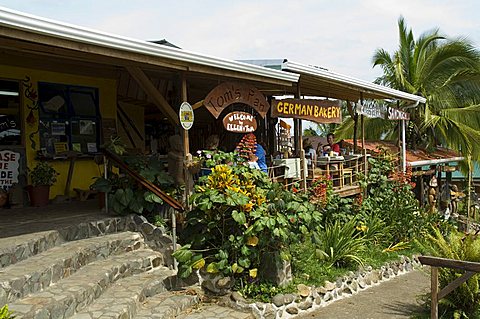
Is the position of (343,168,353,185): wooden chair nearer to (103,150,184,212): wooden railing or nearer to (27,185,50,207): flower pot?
(103,150,184,212): wooden railing

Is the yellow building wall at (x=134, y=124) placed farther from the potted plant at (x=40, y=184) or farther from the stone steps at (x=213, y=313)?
the stone steps at (x=213, y=313)

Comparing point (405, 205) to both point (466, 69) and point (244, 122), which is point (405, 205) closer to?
point (244, 122)

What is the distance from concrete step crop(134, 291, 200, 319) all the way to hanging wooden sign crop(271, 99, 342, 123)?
3788mm

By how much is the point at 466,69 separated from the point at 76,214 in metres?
15.0

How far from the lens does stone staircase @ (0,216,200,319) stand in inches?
173

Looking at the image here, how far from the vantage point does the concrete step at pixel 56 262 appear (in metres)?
4.32

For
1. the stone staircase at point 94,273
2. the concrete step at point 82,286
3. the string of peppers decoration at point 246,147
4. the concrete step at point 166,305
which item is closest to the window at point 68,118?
the stone staircase at point 94,273

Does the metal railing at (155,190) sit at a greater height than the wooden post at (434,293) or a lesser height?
greater

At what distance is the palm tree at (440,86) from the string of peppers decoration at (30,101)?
41.6ft

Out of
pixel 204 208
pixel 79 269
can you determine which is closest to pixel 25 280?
pixel 79 269

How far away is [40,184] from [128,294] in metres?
3.48

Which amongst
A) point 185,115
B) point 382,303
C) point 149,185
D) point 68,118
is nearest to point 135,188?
point 149,185

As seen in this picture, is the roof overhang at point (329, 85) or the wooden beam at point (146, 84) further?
the roof overhang at point (329, 85)

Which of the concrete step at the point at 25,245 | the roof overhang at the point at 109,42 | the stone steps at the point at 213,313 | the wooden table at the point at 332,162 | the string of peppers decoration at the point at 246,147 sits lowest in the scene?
the stone steps at the point at 213,313
